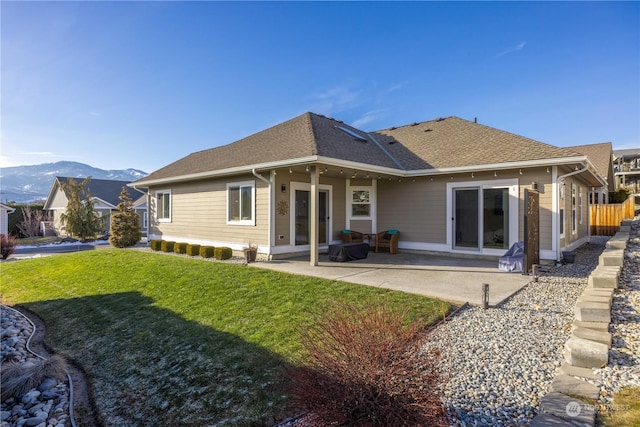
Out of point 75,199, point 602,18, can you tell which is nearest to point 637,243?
point 602,18

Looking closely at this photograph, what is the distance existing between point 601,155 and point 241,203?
64.9 ft

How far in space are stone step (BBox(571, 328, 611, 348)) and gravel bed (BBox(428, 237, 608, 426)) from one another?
0.88 feet

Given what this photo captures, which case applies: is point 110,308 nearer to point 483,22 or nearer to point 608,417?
point 608,417

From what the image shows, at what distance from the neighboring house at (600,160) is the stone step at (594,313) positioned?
16.2m

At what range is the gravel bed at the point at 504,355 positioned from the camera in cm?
Result: 248

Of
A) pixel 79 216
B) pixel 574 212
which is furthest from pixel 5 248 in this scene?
pixel 574 212

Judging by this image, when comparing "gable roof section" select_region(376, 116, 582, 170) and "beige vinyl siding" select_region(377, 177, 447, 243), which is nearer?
"gable roof section" select_region(376, 116, 582, 170)

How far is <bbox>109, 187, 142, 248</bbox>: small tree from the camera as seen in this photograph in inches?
574

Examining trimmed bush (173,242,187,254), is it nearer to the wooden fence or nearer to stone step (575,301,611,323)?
stone step (575,301,611,323)

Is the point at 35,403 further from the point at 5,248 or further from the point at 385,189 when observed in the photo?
the point at 5,248

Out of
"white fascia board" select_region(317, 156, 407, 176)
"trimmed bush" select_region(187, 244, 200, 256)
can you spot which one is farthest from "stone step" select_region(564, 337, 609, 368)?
"trimmed bush" select_region(187, 244, 200, 256)

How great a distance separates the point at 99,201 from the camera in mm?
26062

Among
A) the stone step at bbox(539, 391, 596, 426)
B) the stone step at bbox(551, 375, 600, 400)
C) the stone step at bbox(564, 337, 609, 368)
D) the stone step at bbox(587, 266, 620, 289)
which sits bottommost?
the stone step at bbox(551, 375, 600, 400)

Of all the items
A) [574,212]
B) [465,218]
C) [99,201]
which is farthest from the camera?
[99,201]
